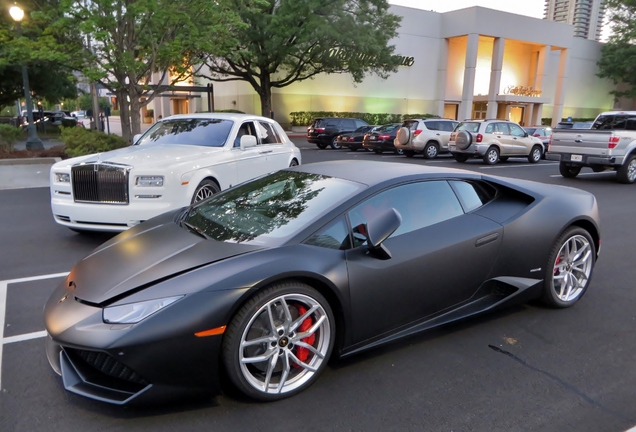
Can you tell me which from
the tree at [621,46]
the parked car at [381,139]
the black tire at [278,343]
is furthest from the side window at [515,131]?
the tree at [621,46]

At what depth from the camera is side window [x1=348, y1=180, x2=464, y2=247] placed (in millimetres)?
3304

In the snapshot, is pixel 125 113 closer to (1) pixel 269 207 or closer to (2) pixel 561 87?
(1) pixel 269 207

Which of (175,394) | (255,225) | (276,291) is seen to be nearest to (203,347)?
(175,394)

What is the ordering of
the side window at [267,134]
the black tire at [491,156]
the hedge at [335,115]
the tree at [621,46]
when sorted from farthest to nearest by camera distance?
the tree at [621,46], the hedge at [335,115], the black tire at [491,156], the side window at [267,134]

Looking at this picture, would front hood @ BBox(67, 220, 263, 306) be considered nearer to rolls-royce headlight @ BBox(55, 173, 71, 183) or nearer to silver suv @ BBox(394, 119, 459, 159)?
rolls-royce headlight @ BBox(55, 173, 71, 183)

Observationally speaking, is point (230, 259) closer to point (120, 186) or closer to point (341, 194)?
point (341, 194)

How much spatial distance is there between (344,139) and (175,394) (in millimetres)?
22113

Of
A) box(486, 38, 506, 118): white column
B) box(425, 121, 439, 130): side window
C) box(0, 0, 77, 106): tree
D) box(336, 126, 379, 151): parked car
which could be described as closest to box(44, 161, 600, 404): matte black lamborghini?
box(0, 0, 77, 106): tree

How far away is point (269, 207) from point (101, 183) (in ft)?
11.2

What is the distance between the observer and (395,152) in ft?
74.4

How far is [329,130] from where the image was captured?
24.6m

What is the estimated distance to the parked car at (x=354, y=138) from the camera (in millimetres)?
23891

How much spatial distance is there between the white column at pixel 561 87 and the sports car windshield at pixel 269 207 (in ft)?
163

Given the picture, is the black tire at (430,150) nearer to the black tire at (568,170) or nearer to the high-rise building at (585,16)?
the black tire at (568,170)
